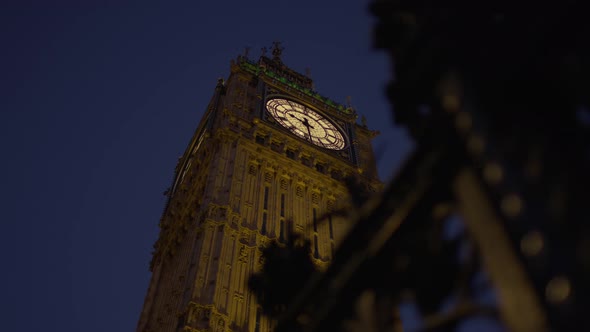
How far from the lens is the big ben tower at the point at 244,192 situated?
28141 mm

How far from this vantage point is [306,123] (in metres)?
44.8

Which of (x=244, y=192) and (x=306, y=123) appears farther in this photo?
(x=306, y=123)

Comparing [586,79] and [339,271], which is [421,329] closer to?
[339,271]

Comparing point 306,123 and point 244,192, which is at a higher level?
point 306,123

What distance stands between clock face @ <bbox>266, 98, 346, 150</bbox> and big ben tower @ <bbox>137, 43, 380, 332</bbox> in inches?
3.8

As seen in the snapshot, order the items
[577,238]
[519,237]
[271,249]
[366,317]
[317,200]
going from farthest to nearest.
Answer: [317,200], [271,249], [366,317], [519,237], [577,238]

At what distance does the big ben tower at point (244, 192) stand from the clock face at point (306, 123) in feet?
0.31

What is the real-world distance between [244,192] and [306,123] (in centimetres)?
1149

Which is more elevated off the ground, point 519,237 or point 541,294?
point 519,237

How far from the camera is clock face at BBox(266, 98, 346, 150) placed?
4325 centimetres

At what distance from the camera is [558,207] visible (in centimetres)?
308

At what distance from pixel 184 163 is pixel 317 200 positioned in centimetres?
1358

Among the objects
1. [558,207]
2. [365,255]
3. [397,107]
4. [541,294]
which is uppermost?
[397,107]

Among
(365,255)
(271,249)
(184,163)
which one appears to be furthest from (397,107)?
(184,163)
